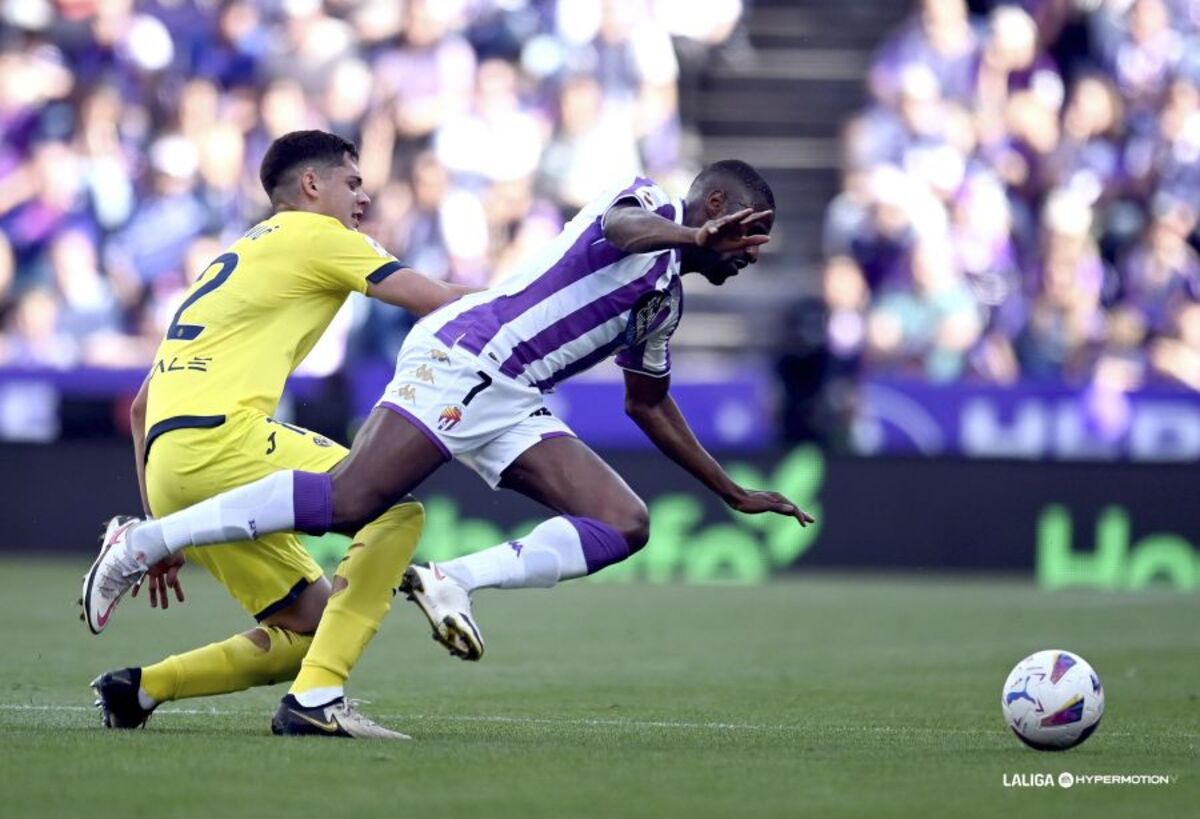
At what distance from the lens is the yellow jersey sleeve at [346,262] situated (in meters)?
6.98

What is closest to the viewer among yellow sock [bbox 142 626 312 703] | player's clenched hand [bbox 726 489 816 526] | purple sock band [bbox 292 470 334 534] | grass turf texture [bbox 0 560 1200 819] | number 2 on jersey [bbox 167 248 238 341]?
grass turf texture [bbox 0 560 1200 819]

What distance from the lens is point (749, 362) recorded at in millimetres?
20094

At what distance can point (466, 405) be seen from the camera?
22.6 feet

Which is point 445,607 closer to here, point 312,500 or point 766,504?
point 312,500

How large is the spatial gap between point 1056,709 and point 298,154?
125 inches

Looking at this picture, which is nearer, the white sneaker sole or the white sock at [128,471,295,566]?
the white sock at [128,471,295,566]

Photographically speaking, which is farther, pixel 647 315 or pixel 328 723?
pixel 647 315

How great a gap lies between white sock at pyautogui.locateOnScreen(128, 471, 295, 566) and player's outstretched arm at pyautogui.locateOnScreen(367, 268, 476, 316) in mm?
700

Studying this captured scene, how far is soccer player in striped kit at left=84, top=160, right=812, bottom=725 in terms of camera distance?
6641 millimetres

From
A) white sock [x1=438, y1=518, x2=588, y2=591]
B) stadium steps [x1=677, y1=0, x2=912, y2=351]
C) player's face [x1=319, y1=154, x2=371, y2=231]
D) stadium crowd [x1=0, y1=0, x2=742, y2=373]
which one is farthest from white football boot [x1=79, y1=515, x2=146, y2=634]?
stadium steps [x1=677, y1=0, x2=912, y2=351]

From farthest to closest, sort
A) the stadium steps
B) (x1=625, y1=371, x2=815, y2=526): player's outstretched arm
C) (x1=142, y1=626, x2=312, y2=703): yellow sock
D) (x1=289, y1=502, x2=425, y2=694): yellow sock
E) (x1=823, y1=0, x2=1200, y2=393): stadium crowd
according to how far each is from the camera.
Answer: the stadium steps < (x1=823, y1=0, x2=1200, y2=393): stadium crowd < (x1=625, y1=371, x2=815, y2=526): player's outstretched arm < (x1=142, y1=626, x2=312, y2=703): yellow sock < (x1=289, y1=502, x2=425, y2=694): yellow sock

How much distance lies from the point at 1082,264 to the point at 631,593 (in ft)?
18.9

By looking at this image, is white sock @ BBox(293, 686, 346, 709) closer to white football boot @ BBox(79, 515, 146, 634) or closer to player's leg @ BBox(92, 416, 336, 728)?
player's leg @ BBox(92, 416, 336, 728)

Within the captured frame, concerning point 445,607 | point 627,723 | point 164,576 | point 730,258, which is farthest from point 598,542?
point 164,576
